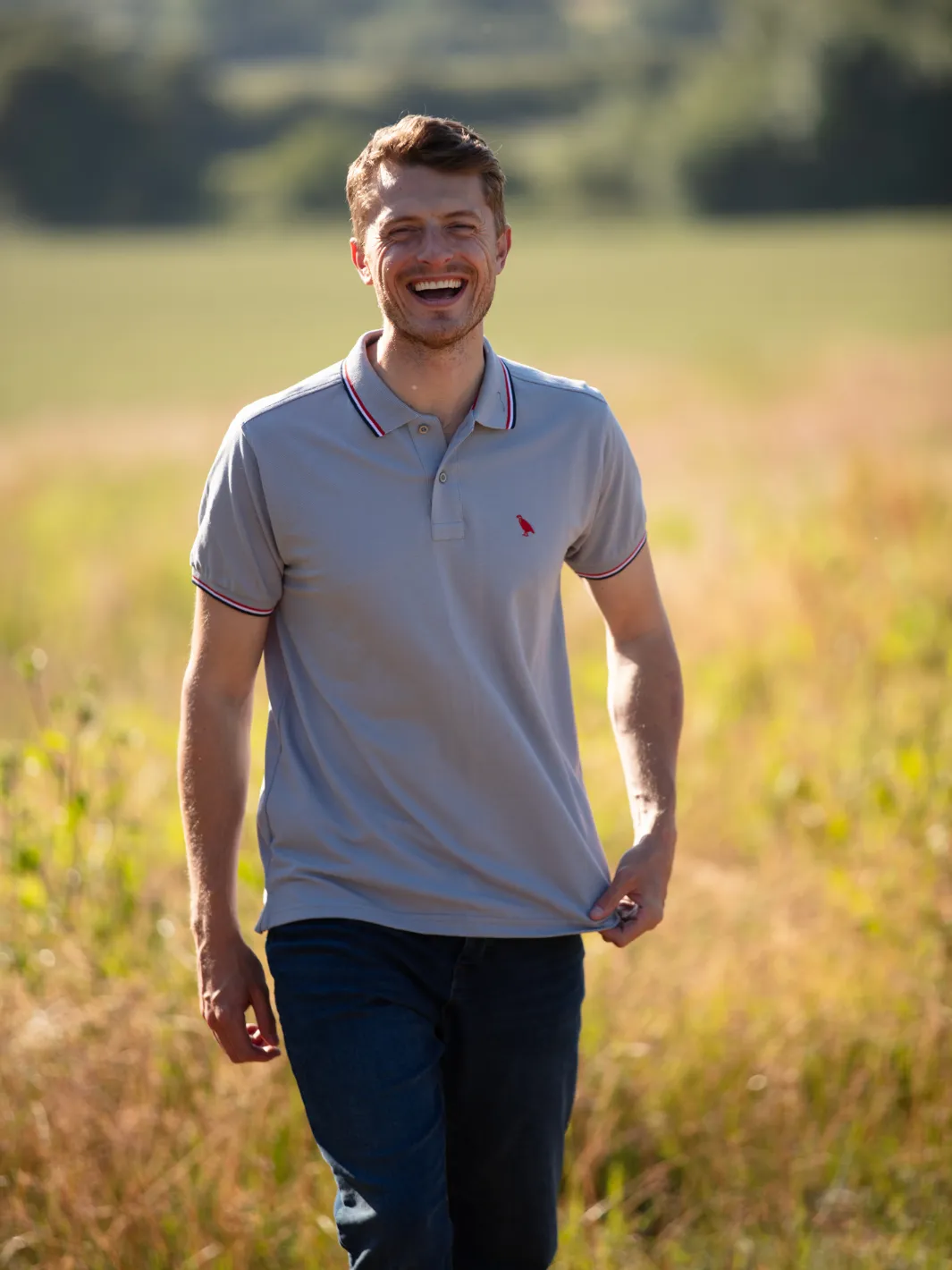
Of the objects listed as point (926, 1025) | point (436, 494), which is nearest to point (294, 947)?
point (436, 494)

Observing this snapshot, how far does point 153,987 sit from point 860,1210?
5.96ft

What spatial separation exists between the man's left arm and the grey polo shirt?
0.19 m

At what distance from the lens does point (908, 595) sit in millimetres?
8664

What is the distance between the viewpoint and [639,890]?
2.62 meters

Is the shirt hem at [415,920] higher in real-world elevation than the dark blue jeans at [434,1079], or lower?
higher

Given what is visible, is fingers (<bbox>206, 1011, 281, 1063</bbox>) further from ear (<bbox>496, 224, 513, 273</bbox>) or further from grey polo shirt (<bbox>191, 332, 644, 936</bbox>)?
ear (<bbox>496, 224, 513, 273</bbox>)

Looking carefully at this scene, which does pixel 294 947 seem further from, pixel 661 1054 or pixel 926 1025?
pixel 926 1025

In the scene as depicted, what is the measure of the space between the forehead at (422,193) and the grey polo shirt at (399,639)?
0.82 feet

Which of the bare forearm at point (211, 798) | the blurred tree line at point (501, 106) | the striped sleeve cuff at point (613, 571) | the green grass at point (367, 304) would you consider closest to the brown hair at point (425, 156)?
the striped sleeve cuff at point (613, 571)

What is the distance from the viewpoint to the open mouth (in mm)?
2463

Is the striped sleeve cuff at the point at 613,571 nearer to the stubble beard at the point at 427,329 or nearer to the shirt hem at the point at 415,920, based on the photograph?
the stubble beard at the point at 427,329

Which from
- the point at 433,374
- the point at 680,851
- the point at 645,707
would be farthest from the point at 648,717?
the point at 680,851

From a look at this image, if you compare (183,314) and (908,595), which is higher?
(183,314)

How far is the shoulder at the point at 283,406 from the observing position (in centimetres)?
240
